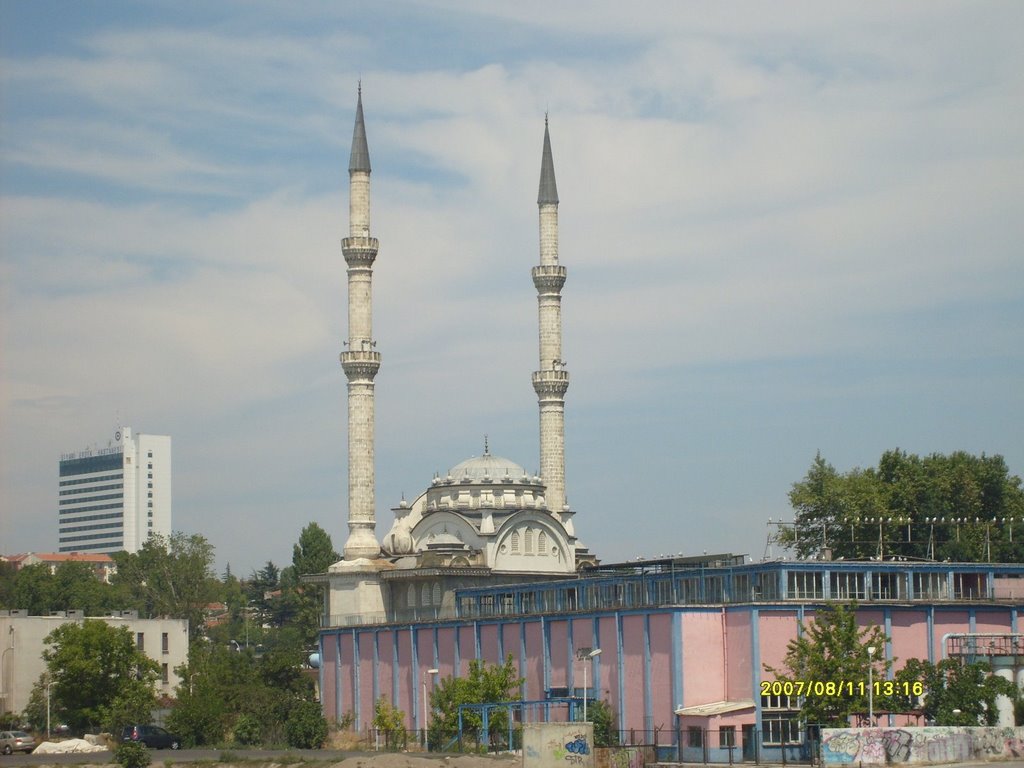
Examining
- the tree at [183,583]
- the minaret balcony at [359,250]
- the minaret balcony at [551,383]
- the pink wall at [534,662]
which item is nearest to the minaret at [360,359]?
the minaret balcony at [359,250]

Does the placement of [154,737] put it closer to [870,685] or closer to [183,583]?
[870,685]

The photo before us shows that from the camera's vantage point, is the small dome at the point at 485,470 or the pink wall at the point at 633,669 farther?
the small dome at the point at 485,470

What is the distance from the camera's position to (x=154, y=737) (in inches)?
2953

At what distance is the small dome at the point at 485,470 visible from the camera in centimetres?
10081

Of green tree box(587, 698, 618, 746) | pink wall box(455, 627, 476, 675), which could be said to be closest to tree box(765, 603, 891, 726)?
green tree box(587, 698, 618, 746)

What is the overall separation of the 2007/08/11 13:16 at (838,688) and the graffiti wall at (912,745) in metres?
2.71

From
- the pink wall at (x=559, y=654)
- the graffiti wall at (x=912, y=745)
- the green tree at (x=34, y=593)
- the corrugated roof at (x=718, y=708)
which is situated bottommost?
the graffiti wall at (x=912, y=745)

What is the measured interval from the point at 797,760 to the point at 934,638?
1066 cm

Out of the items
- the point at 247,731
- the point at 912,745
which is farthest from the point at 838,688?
the point at 247,731

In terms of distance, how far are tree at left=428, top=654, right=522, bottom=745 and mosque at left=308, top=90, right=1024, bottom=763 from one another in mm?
2583

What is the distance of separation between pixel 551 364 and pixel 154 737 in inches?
1481

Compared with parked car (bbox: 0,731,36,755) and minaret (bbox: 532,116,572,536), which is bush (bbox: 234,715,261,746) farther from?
minaret (bbox: 532,116,572,536)

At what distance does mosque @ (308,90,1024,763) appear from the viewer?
65500 mm

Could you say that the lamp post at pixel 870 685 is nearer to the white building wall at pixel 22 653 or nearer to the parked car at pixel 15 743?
the parked car at pixel 15 743
